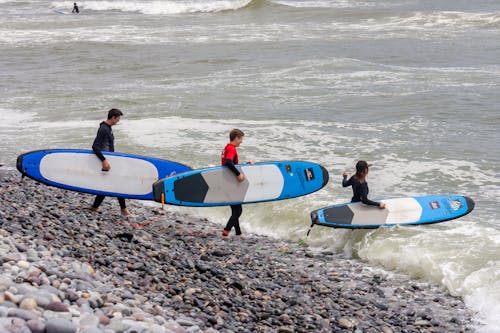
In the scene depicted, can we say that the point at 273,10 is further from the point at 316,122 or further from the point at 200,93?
the point at 316,122

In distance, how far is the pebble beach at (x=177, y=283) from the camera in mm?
6055

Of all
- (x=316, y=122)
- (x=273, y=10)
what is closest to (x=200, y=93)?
(x=316, y=122)

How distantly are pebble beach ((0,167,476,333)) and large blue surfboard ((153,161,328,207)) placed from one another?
55 centimetres

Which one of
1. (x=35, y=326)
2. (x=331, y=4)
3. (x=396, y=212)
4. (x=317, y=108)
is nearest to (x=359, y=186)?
(x=396, y=212)

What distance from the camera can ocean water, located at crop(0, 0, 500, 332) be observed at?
36.6 feet

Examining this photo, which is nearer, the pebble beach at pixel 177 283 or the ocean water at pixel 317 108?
the pebble beach at pixel 177 283

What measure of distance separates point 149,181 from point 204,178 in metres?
1.07

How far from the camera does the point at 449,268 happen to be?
9.79 metres

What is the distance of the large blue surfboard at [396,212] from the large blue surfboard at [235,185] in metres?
1.16

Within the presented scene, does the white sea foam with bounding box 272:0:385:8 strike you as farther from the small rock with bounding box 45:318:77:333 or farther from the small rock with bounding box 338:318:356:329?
the small rock with bounding box 45:318:77:333

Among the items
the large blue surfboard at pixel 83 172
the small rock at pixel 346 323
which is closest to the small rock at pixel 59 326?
the small rock at pixel 346 323

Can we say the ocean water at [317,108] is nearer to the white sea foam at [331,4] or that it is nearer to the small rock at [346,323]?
the small rock at [346,323]

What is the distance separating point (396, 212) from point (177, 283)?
4.79 meters

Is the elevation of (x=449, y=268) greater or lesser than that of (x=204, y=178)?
lesser
